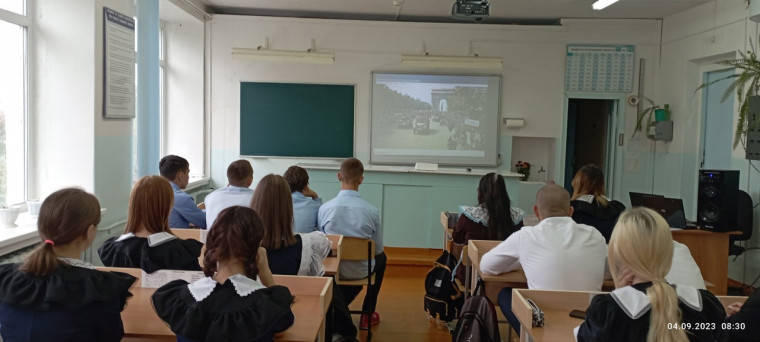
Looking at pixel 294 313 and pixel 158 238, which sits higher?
pixel 158 238

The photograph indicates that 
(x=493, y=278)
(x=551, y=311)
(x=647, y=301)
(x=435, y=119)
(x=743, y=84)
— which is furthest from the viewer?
(x=435, y=119)

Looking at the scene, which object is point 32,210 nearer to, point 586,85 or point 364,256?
point 364,256

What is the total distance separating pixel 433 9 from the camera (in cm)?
752

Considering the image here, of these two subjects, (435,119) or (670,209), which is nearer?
(670,209)

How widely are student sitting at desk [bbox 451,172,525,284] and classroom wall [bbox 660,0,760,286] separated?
299cm

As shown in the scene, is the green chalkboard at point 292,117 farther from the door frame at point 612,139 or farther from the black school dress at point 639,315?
the black school dress at point 639,315

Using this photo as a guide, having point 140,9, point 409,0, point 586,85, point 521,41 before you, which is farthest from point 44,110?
point 586,85

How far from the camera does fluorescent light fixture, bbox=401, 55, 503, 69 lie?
24.4 feet

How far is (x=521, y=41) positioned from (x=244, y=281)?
6.60m

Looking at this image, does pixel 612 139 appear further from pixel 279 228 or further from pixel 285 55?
pixel 279 228

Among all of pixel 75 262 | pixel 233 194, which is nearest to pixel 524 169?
pixel 233 194

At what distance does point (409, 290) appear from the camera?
584 centimetres

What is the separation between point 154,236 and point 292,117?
523 cm

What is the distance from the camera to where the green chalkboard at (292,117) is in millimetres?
7859
